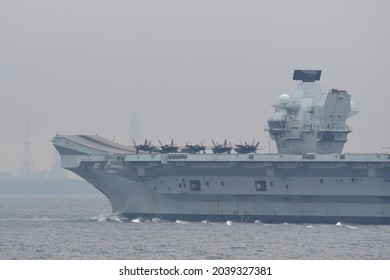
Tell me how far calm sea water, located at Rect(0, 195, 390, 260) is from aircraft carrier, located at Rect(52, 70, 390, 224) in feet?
3.87

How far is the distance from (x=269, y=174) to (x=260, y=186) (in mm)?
1124

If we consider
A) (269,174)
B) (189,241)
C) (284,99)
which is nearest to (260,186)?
(269,174)

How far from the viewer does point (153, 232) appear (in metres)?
56.6

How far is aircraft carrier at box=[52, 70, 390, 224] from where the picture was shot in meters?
60.8

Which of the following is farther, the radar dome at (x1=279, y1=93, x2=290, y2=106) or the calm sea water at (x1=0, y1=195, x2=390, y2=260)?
the radar dome at (x1=279, y1=93, x2=290, y2=106)

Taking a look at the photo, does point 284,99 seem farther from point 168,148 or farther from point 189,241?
point 189,241

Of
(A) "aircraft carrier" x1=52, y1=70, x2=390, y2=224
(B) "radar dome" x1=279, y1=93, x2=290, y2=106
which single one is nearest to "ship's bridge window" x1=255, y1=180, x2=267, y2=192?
(A) "aircraft carrier" x1=52, y1=70, x2=390, y2=224

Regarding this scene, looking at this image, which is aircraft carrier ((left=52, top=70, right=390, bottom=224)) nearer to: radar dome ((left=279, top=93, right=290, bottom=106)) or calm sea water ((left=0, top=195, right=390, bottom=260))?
radar dome ((left=279, top=93, right=290, bottom=106))

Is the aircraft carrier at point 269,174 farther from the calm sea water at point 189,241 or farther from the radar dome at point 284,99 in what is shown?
the calm sea water at point 189,241

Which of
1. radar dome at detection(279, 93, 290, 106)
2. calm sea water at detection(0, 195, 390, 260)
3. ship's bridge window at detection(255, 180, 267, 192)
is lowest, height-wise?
calm sea water at detection(0, 195, 390, 260)

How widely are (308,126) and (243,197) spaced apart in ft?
20.0

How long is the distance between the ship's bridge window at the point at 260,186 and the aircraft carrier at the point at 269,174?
5 cm
